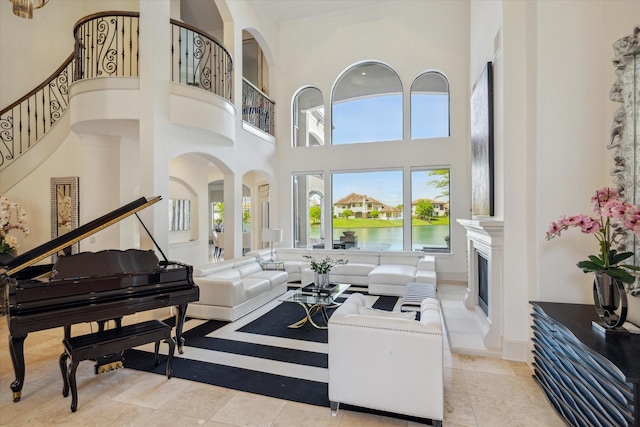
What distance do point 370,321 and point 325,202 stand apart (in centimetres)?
636

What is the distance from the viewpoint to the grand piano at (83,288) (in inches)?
97.3

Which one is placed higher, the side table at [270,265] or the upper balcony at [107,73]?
the upper balcony at [107,73]

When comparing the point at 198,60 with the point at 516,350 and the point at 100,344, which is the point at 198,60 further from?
the point at 516,350

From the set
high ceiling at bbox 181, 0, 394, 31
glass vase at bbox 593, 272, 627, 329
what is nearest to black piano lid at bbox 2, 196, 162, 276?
glass vase at bbox 593, 272, 627, 329

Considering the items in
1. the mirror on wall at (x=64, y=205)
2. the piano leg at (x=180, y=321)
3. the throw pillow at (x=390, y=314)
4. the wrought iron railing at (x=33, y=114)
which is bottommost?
the piano leg at (x=180, y=321)

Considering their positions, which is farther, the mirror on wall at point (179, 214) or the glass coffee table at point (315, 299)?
the mirror on wall at point (179, 214)

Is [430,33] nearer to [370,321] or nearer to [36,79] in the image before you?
[370,321]

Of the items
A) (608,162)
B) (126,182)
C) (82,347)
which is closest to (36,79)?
(126,182)

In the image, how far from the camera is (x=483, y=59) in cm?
466

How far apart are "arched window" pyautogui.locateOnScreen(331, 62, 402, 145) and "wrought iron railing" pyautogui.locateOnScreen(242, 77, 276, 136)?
67.0 inches

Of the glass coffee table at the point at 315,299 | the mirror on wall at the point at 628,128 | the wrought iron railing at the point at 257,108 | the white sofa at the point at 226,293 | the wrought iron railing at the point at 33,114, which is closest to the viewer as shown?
the mirror on wall at the point at 628,128

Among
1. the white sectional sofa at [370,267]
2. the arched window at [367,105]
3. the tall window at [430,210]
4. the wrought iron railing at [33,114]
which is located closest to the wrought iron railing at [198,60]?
the wrought iron railing at [33,114]

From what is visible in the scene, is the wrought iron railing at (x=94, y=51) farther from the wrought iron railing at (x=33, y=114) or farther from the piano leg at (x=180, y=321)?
the piano leg at (x=180, y=321)

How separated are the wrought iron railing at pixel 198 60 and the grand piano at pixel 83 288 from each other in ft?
9.80
